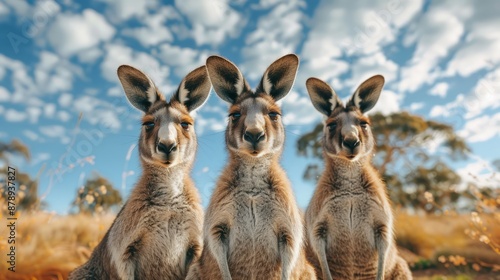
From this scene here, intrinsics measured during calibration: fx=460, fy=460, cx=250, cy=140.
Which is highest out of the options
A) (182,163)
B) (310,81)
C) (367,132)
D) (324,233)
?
(310,81)

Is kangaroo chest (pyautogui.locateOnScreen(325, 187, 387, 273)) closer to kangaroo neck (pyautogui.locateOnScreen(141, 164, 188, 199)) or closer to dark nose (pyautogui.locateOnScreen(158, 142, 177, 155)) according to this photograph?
kangaroo neck (pyautogui.locateOnScreen(141, 164, 188, 199))

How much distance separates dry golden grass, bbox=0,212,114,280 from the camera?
7.72m

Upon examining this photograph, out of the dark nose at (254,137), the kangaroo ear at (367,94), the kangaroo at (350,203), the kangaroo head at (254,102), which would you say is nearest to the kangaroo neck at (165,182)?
the kangaroo head at (254,102)

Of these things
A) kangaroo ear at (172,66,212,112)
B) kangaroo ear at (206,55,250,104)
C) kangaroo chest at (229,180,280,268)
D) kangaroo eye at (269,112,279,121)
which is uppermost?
kangaroo ear at (172,66,212,112)

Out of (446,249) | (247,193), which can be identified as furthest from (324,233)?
(446,249)

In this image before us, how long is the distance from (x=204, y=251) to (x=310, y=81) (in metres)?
2.47

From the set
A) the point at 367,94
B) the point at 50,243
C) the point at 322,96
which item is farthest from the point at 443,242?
the point at 50,243

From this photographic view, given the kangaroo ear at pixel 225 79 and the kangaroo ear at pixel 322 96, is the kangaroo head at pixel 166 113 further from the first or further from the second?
the kangaroo ear at pixel 322 96

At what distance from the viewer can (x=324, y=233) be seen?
5086mm

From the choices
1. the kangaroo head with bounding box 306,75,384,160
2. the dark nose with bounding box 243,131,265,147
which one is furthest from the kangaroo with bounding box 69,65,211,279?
the kangaroo head with bounding box 306,75,384,160

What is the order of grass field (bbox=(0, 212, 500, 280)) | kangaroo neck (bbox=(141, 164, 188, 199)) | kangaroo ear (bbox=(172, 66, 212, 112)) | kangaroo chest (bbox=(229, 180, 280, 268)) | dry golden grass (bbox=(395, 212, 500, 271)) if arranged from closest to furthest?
kangaroo chest (bbox=(229, 180, 280, 268)) < kangaroo neck (bbox=(141, 164, 188, 199)) < kangaroo ear (bbox=(172, 66, 212, 112)) < grass field (bbox=(0, 212, 500, 280)) < dry golden grass (bbox=(395, 212, 500, 271))

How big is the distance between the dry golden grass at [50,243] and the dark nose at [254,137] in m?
4.29

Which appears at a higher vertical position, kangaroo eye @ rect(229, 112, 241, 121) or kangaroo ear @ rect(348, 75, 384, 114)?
kangaroo ear @ rect(348, 75, 384, 114)

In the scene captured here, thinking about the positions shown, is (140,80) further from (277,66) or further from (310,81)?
(310,81)
